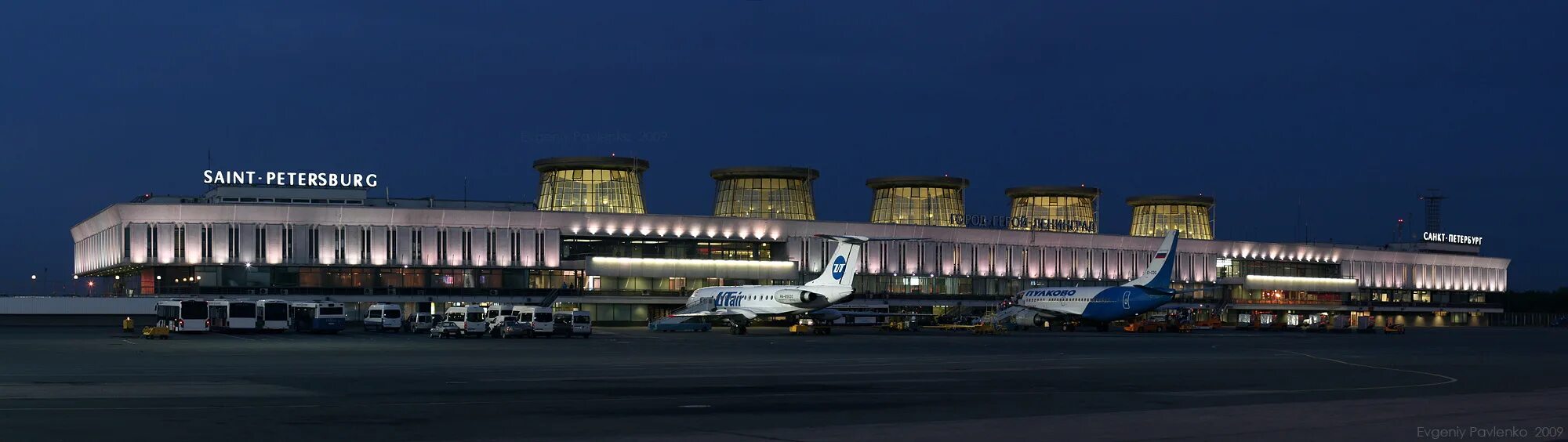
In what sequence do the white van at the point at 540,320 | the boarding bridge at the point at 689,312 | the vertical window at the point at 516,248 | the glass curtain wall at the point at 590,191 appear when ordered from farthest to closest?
the glass curtain wall at the point at 590,191, the vertical window at the point at 516,248, the boarding bridge at the point at 689,312, the white van at the point at 540,320

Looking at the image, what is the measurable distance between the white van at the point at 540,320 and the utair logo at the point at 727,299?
59.1 feet

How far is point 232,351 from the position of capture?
57.2 m

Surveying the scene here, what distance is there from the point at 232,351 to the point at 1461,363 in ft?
151

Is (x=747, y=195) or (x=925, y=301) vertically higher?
(x=747, y=195)

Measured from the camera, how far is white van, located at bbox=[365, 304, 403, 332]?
104438mm

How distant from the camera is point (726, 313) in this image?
9700 cm

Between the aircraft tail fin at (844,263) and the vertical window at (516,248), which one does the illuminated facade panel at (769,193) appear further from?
the aircraft tail fin at (844,263)

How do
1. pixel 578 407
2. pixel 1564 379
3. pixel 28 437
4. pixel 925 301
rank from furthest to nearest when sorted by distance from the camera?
pixel 925 301 → pixel 1564 379 → pixel 578 407 → pixel 28 437

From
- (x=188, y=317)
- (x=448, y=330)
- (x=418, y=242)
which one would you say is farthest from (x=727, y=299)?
(x=418, y=242)

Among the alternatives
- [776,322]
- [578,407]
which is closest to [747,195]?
[776,322]

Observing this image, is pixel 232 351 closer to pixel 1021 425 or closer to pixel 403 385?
pixel 403 385

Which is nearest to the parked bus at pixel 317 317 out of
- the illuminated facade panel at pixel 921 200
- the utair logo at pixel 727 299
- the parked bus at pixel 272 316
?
the parked bus at pixel 272 316

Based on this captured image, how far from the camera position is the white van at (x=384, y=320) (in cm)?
10444

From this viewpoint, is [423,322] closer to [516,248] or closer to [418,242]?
[418,242]
